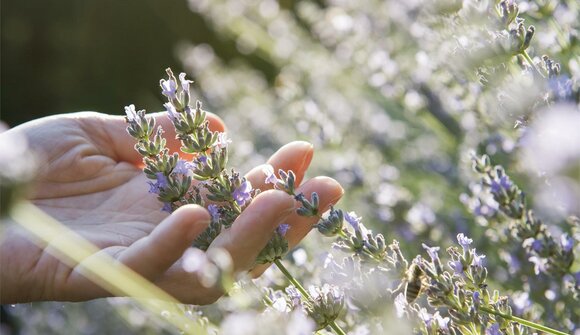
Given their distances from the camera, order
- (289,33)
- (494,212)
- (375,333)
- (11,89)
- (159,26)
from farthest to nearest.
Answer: (159,26)
(11,89)
(289,33)
(494,212)
(375,333)

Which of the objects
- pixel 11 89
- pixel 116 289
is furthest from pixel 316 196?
pixel 11 89

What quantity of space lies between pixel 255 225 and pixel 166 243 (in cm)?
12

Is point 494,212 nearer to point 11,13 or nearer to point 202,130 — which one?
point 202,130

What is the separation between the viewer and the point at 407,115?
2.46 metres

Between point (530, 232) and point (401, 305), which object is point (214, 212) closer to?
point (401, 305)

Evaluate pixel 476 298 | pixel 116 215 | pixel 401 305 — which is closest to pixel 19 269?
pixel 116 215

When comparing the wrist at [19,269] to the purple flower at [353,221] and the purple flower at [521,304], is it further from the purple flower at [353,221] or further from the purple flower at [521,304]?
the purple flower at [521,304]

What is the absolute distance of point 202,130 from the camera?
112 cm

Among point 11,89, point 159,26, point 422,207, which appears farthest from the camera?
point 159,26

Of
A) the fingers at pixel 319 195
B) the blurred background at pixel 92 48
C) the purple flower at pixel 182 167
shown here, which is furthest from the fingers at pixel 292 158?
the blurred background at pixel 92 48

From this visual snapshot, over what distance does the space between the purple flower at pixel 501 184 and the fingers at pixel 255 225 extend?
39 cm

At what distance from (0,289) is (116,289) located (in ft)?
1.43

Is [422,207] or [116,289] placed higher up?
[116,289]

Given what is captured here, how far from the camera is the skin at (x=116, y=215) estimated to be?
102 centimetres
